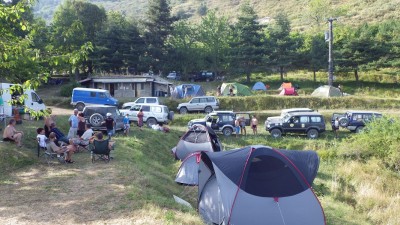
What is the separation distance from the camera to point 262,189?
10688mm

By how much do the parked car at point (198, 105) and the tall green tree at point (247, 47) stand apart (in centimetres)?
1220

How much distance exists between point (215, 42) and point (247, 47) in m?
6.77

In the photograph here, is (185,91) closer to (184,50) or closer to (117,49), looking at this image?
(117,49)

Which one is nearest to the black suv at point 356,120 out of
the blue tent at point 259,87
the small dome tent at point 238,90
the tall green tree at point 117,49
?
the small dome tent at point 238,90

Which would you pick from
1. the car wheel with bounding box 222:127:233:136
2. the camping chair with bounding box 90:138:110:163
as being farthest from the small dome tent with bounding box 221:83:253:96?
the camping chair with bounding box 90:138:110:163

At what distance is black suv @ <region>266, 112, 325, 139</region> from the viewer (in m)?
25.9

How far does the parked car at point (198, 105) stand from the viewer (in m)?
31.2

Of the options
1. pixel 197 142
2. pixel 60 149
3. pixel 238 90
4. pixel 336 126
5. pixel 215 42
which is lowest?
pixel 336 126

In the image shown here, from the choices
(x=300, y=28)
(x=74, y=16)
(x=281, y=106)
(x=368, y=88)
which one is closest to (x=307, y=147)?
(x=281, y=106)

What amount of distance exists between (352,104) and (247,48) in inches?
487

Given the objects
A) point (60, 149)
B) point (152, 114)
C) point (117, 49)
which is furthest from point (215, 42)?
point (60, 149)

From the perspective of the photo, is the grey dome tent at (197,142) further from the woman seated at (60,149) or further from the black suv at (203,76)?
the black suv at (203,76)

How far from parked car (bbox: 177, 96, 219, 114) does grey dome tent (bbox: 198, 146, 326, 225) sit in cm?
2009

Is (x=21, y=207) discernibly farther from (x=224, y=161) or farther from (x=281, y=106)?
(x=281, y=106)
